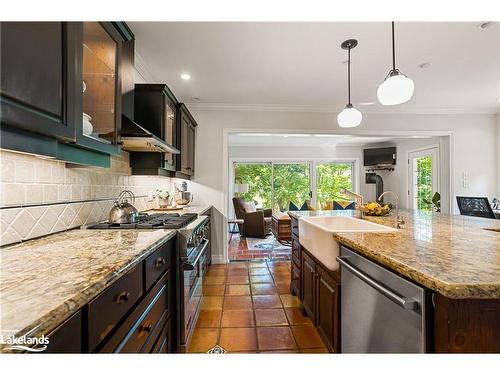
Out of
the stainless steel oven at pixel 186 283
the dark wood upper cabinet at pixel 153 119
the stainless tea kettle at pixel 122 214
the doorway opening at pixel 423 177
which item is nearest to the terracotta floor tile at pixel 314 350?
the stainless steel oven at pixel 186 283

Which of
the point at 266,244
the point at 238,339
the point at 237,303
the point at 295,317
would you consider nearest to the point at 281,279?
the point at 237,303

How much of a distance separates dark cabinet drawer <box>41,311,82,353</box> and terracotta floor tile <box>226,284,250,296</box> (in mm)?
2300

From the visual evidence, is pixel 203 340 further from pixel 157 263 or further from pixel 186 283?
pixel 157 263

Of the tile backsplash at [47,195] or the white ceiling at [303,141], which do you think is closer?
the tile backsplash at [47,195]

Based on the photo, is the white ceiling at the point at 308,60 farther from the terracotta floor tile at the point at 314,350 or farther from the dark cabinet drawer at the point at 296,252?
the terracotta floor tile at the point at 314,350

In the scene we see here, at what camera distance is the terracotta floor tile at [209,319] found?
2179mm

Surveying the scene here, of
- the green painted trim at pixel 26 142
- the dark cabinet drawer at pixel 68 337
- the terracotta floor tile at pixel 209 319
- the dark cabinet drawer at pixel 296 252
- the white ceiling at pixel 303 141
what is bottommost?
the terracotta floor tile at pixel 209 319

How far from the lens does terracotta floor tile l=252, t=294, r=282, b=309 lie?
99.0 inches

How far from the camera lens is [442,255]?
1010 mm

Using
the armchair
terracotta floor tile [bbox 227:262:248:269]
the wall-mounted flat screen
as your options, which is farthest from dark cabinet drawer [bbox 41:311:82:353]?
the wall-mounted flat screen

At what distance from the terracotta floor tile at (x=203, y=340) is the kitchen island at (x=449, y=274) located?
3.11ft

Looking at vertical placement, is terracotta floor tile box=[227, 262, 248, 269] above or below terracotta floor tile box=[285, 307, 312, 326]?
above

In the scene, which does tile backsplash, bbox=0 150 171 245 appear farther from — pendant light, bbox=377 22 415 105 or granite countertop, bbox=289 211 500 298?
pendant light, bbox=377 22 415 105

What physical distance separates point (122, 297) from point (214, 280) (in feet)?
8.13
